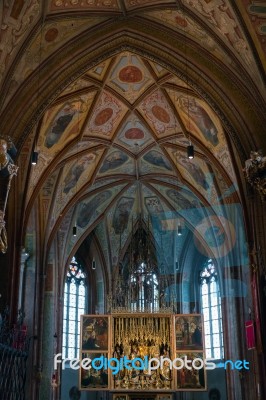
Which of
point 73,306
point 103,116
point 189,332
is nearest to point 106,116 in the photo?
point 103,116

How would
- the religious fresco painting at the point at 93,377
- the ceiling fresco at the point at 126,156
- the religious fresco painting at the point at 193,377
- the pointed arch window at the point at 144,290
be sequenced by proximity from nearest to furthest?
the ceiling fresco at the point at 126,156, the religious fresco painting at the point at 193,377, the religious fresco painting at the point at 93,377, the pointed arch window at the point at 144,290

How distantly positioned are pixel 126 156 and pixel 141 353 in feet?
24.7

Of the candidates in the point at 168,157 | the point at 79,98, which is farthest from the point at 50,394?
the point at 79,98

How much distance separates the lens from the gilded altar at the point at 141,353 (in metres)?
19.7

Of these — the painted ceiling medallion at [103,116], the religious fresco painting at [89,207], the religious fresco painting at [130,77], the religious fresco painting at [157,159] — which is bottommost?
the religious fresco painting at [89,207]

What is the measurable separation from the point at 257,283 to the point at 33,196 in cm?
813

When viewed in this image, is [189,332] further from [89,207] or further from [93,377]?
[89,207]

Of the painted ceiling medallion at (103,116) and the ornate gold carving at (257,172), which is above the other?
the painted ceiling medallion at (103,116)

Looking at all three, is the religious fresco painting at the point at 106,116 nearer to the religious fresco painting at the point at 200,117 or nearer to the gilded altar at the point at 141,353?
the religious fresco painting at the point at 200,117

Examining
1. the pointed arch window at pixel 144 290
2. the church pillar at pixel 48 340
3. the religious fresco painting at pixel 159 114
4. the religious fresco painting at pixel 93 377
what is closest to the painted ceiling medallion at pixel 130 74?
the religious fresco painting at pixel 159 114

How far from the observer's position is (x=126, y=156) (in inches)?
858

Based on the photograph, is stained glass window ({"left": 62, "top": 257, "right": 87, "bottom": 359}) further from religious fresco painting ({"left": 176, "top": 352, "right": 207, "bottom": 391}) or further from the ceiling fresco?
religious fresco painting ({"left": 176, "top": 352, "right": 207, "bottom": 391})

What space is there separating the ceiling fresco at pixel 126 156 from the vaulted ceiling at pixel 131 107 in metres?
0.05

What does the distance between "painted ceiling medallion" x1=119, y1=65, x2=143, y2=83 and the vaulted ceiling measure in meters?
0.04
